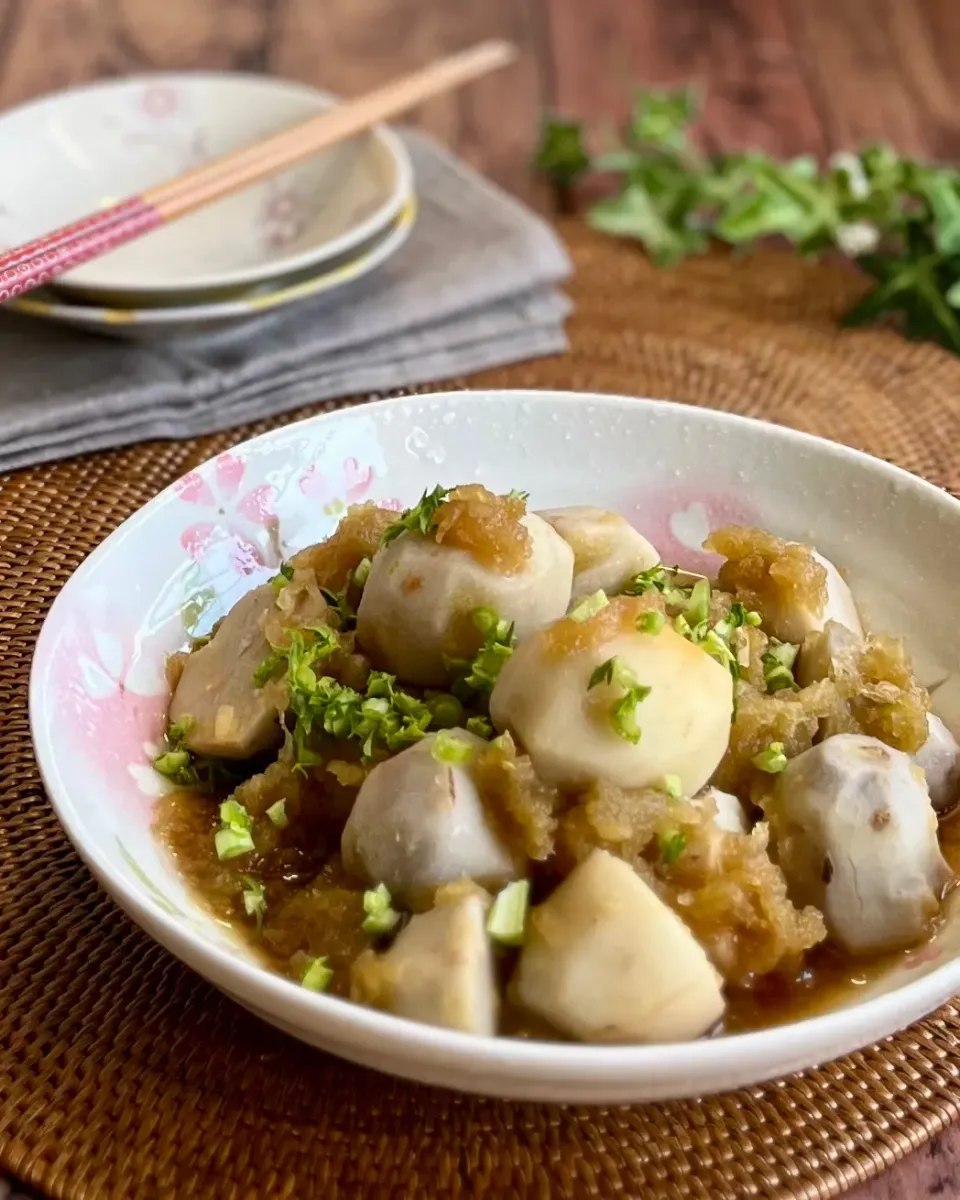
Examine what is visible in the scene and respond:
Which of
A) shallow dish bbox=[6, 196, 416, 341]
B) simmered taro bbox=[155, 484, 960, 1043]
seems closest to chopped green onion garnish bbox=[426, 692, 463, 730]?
simmered taro bbox=[155, 484, 960, 1043]

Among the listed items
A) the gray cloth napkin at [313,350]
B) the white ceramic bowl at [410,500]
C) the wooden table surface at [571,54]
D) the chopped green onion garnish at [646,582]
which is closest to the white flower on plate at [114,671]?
the white ceramic bowl at [410,500]

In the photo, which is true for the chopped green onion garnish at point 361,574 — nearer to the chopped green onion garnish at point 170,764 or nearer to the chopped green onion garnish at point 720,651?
the chopped green onion garnish at point 170,764

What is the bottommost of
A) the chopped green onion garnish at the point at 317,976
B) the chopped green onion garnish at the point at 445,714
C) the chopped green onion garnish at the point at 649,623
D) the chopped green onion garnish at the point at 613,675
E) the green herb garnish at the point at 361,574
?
the chopped green onion garnish at the point at 317,976

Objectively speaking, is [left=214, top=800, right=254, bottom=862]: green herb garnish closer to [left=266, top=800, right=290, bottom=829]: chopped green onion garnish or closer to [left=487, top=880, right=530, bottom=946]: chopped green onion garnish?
[left=266, top=800, right=290, bottom=829]: chopped green onion garnish

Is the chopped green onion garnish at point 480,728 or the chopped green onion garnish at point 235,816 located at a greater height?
the chopped green onion garnish at point 480,728

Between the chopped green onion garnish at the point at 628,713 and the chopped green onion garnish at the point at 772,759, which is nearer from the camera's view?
the chopped green onion garnish at the point at 628,713

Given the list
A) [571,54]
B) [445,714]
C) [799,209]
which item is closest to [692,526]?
[445,714]

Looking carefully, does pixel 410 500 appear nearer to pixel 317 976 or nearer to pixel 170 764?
pixel 170 764
